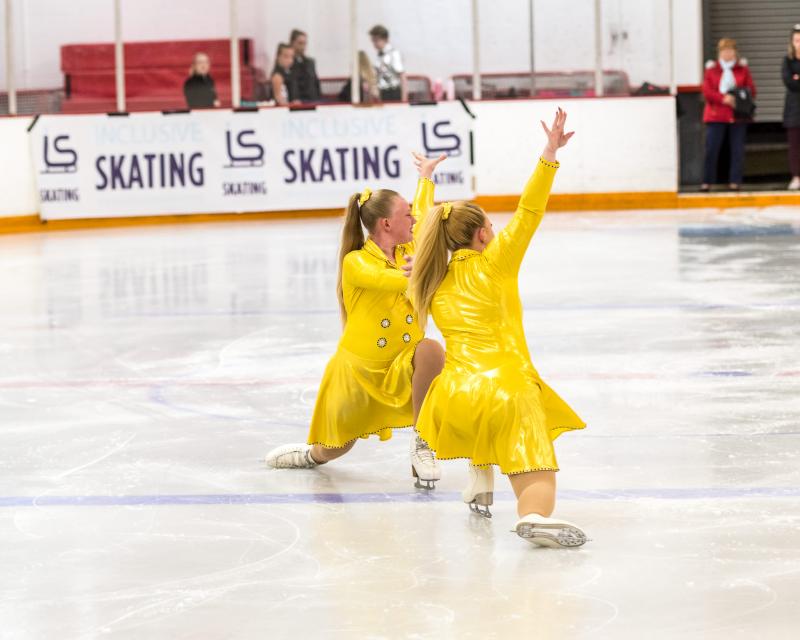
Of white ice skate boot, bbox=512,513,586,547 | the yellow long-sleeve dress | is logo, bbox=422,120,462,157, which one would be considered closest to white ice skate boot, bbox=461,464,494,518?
white ice skate boot, bbox=512,513,586,547

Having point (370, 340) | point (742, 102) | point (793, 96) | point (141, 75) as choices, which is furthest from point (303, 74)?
point (370, 340)

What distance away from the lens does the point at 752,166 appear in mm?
18875

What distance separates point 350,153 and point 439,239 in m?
12.9

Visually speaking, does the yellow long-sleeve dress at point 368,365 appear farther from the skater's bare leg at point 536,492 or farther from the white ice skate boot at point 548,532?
the white ice skate boot at point 548,532

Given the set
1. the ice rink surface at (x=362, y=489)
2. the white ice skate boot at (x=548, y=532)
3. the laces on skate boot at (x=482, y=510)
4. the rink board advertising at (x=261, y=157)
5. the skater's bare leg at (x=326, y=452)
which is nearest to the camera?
the ice rink surface at (x=362, y=489)

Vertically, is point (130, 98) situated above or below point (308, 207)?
above

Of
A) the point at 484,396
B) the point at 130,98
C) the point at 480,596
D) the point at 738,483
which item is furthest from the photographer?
the point at 130,98

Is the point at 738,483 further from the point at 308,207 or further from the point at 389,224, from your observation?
the point at 308,207

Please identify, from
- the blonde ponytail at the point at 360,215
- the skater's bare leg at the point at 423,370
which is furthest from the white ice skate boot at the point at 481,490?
the blonde ponytail at the point at 360,215

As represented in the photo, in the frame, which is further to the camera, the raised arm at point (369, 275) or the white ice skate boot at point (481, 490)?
the raised arm at point (369, 275)

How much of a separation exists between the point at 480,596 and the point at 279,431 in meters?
2.24

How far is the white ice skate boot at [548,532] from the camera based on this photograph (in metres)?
3.89

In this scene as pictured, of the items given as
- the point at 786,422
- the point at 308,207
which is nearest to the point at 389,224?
the point at 786,422

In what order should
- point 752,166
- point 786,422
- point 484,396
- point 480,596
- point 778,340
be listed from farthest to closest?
point 752,166 → point 778,340 → point 786,422 → point 484,396 → point 480,596
